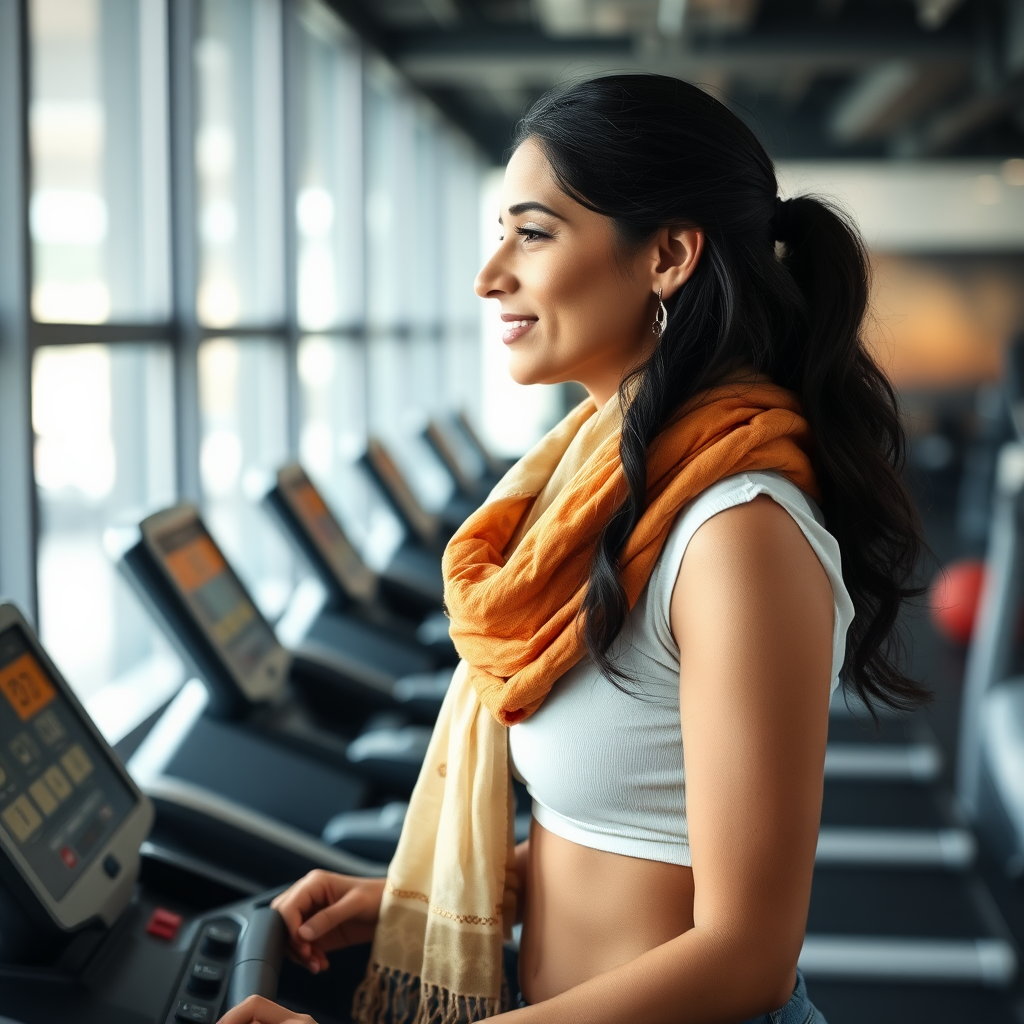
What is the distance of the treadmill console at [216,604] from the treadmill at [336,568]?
0.78 meters

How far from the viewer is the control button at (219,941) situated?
129 cm

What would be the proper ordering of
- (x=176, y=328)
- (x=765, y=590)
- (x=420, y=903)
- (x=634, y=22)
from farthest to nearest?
(x=634, y=22)
(x=176, y=328)
(x=420, y=903)
(x=765, y=590)

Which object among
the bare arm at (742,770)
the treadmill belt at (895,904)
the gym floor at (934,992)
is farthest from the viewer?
the treadmill belt at (895,904)

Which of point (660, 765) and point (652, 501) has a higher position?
point (652, 501)

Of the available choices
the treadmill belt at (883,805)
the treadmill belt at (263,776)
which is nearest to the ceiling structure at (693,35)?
the treadmill belt at (883,805)

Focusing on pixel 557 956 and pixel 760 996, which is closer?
pixel 760 996

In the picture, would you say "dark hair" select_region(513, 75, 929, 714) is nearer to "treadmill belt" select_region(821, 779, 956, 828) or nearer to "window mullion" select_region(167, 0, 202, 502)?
"window mullion" select_region(167, 0, 202, 502)

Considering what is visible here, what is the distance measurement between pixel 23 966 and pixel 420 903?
0.38 m

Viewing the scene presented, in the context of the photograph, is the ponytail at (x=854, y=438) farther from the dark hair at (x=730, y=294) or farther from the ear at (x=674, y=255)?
the ear at (x=674, y=255)

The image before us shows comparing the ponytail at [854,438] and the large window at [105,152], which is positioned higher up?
the large window at [105,152]

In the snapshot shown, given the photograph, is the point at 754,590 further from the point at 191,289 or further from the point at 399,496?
the point at 399,496

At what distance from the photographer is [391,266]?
7113mm

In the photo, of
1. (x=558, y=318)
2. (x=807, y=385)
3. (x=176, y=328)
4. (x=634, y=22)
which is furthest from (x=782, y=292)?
(x=634, y=22)

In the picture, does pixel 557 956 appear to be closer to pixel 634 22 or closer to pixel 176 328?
pixel 176 328
